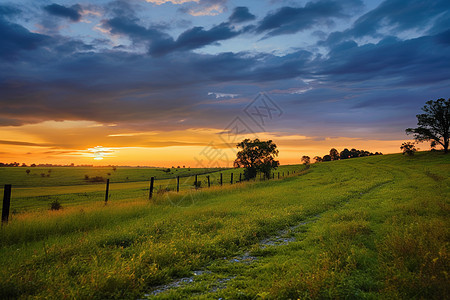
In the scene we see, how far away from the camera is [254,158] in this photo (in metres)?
49.8

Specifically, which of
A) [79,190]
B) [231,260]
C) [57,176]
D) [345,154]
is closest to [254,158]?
[79,190]

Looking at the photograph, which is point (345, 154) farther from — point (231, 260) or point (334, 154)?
point (231, 260)

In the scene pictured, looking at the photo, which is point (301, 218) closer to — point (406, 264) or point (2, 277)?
point (406, 264)

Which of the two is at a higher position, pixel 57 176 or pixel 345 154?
pixel 345 154

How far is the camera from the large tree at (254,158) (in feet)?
161

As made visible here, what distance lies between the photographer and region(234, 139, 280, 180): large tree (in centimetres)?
4912

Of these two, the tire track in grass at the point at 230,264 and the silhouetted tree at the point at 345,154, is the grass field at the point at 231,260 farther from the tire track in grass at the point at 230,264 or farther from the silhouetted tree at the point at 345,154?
the silhouetted tree at the point at 345,154

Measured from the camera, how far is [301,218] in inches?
516

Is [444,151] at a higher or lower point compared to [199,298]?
higher

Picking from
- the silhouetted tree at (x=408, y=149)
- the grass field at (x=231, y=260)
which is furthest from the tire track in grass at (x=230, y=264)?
the silhouetted tree at (x=408, y=149)

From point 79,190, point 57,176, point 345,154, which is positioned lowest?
point 79,190

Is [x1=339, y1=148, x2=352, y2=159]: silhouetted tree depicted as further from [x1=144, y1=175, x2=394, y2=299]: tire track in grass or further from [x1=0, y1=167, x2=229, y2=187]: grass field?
[x1=144, y1=175, x2=394, y2=299]: tire track in grass

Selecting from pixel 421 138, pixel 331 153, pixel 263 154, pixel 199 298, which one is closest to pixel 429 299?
pixel 199 298

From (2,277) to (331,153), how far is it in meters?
171
